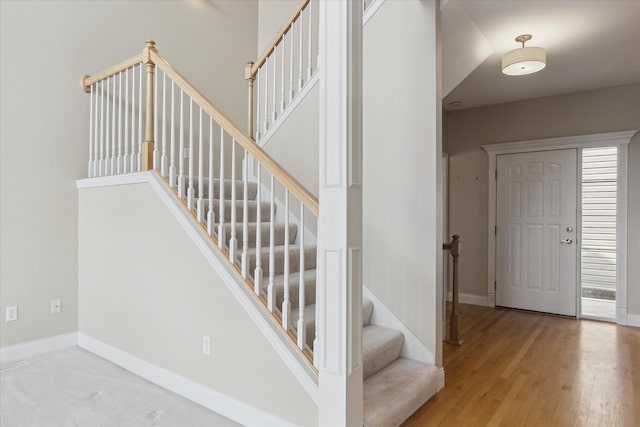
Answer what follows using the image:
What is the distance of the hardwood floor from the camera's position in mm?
2436

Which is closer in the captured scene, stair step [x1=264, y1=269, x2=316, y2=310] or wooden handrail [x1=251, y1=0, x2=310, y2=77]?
stair step [x1=264, y1=269, x2=316, y2=310]

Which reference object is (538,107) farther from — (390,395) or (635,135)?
(390,395)

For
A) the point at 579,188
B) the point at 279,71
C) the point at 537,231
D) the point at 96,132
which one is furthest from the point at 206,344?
the point at 579,188

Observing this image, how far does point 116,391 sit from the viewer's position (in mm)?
2691

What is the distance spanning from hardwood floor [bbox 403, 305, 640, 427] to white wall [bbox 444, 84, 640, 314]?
1123 millimetres

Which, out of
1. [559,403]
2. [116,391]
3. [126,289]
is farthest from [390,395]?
[126,289]

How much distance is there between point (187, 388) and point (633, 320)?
4.94 metres

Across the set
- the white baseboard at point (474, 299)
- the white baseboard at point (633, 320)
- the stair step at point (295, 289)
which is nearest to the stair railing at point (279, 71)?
the stair step at point (295, 289)

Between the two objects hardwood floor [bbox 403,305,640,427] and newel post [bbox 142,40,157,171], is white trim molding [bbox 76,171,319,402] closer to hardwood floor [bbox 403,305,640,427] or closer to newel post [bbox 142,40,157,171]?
newel post [bbox 142,40,157,171]

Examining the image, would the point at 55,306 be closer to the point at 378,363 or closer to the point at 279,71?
the point at 378,363

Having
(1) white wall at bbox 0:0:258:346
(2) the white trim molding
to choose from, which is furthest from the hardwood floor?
(1) white wall at bbox 0:0:258:346

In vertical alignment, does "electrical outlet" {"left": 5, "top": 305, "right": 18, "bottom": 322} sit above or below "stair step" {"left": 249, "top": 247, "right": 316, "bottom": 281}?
below

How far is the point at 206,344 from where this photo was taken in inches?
98.3

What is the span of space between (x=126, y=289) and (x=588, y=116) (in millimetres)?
5496
